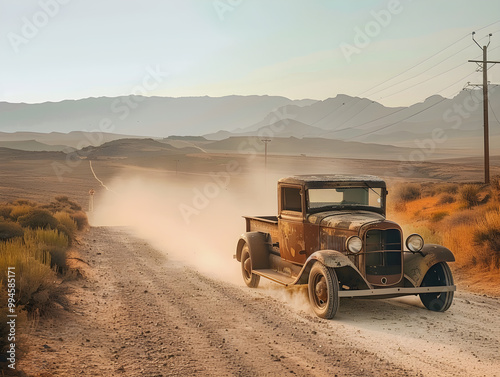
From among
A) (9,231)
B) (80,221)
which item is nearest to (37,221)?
(9,231)

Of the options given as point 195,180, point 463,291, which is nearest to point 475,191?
point 463,291

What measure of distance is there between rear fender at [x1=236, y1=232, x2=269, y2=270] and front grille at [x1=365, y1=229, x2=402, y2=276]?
11.4 ft

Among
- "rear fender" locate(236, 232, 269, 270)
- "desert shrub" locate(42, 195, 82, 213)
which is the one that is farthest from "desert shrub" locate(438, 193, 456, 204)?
"desert shrub" locate(42, 195, 82, 213)

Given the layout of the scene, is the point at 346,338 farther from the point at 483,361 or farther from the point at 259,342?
the point at 483,361

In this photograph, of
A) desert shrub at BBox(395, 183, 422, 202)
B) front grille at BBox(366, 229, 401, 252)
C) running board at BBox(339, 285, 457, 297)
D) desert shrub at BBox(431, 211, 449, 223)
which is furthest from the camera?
desert shrub at BBox(395, 183, 422, 202)

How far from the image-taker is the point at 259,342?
8562mm

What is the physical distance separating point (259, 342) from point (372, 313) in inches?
124

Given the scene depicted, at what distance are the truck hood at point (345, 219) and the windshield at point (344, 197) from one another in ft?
0.93

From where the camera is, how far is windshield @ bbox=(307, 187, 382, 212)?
38.8ft

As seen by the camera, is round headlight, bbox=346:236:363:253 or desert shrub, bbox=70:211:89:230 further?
desert shrub, bbox=70:211:89:230

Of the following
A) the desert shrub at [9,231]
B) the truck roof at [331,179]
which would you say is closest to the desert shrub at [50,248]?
the desert shrub at [9,231]

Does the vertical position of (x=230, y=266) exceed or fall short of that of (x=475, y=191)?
it falls short

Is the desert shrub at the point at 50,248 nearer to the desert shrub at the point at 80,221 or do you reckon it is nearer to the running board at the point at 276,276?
the running board at the point at 276,276

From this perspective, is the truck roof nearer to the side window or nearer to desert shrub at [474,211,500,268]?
the side window
